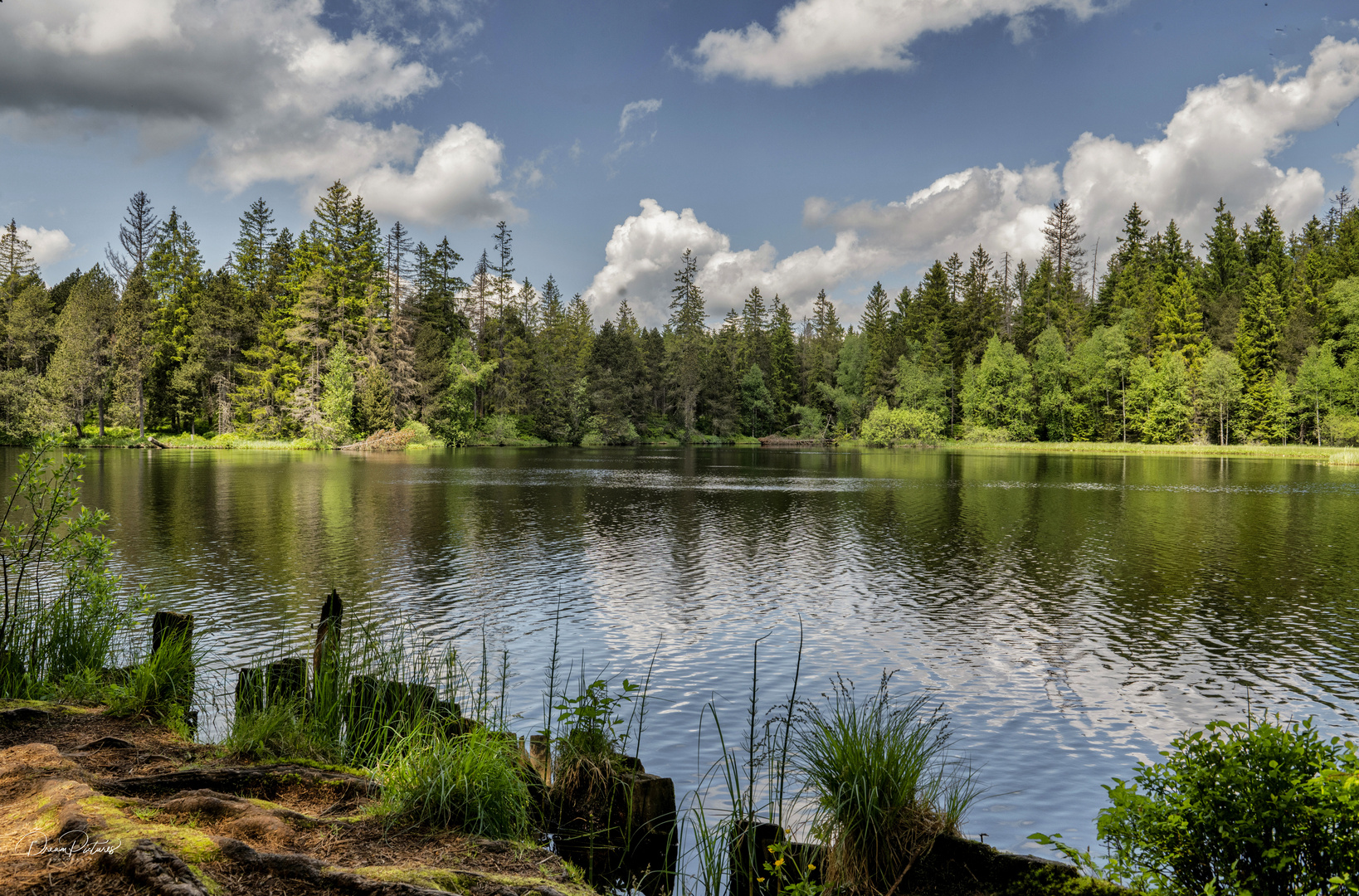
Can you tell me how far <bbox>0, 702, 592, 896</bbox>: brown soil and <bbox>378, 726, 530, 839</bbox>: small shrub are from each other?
0.15 metres

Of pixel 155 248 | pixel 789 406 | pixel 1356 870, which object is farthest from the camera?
pixel 789 406

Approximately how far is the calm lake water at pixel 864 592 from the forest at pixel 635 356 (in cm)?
4347

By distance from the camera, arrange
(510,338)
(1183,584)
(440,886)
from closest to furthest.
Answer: (440,886), (1183,584), (510,338)

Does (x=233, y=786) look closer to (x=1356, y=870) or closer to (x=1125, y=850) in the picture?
(x=1125, y=850)

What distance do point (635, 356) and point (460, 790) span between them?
10091 centimetres

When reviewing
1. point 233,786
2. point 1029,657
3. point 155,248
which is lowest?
point 1029,657

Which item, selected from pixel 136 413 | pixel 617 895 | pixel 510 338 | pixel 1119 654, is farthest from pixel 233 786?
pixel 510 338

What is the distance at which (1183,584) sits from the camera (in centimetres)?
1638

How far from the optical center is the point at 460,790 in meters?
4.78

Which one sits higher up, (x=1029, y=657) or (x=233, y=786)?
(x=233, y=786)

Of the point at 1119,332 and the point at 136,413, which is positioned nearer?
the point at 136,413

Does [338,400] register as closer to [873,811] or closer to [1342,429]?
[873,811]

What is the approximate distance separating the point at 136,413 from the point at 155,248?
21630 millimetres

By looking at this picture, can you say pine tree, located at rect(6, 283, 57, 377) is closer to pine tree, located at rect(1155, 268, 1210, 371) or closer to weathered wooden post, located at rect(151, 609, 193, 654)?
weathered wooden post, located at rect(151, 609, 193, 654)
